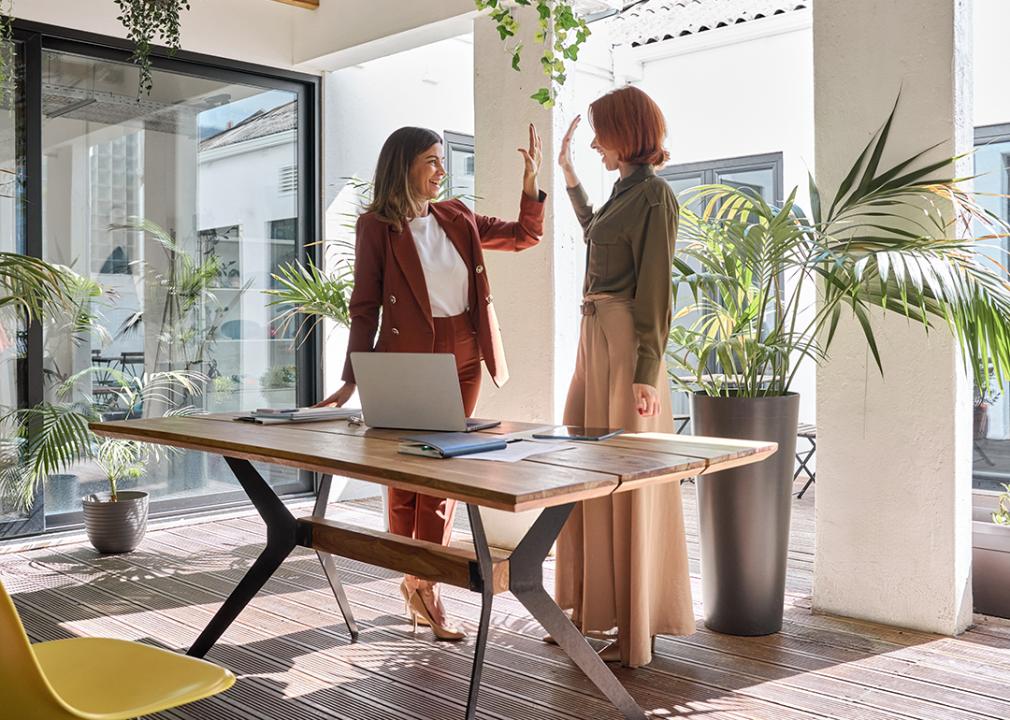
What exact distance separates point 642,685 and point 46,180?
144 inches

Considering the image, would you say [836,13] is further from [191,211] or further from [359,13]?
[191,211]

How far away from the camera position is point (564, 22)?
130 inches

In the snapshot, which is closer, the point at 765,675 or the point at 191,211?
the point at 765,675

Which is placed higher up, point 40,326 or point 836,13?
point 836,13

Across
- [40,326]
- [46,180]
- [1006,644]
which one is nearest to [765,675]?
[1006,644]

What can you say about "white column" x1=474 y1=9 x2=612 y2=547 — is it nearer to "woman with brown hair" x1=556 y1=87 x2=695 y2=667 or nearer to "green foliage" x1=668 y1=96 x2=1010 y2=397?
"green foliage" x1=668 y1=96 x2=1010 y2=397

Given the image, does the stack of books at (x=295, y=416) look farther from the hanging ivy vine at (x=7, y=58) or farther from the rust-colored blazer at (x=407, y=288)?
the hanging ivy vine at (x=7, y=58)

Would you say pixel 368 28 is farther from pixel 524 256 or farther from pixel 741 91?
pixel 741 91

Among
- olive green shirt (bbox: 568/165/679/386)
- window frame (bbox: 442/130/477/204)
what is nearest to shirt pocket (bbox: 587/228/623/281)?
olive green shirt (bbox: 568/165/679/386)

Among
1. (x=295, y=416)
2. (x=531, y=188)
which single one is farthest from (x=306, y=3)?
(x=295, y=416)

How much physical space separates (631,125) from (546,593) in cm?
141

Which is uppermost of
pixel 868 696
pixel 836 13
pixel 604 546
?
pixel 836 13

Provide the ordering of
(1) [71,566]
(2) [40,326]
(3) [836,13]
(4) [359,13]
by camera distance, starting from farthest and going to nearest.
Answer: (4) [359,13]
(2) [40,326]
(1) [71,566]
(3) [836,13]

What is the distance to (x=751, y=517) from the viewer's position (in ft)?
11.0
